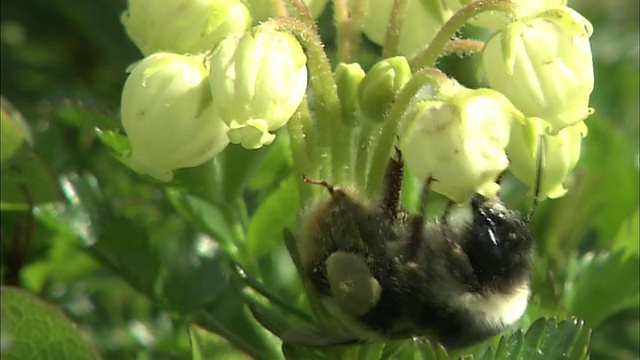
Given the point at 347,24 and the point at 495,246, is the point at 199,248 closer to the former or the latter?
the point at 347,24

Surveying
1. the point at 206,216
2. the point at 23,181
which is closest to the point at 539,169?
the point at 206,216

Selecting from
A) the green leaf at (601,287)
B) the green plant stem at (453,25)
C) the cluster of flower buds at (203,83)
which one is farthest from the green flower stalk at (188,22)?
the green leaf at (601,287)

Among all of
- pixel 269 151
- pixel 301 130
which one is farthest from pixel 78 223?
pixel 301 130

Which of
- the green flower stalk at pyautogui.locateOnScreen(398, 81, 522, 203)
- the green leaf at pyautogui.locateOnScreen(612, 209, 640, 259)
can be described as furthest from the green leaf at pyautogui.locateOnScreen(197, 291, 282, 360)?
the green leaf at pyautogui.locateOnScreen(612, 209, 640, 259)

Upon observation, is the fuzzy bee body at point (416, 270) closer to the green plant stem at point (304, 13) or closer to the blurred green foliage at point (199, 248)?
the blurred green foliage at point (199, 248)

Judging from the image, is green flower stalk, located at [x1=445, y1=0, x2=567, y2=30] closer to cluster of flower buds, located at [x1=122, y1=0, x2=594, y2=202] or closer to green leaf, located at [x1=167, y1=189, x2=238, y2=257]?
cluster of flower buds, located at [x1=122, y1=0, x2=594, y2=202]
